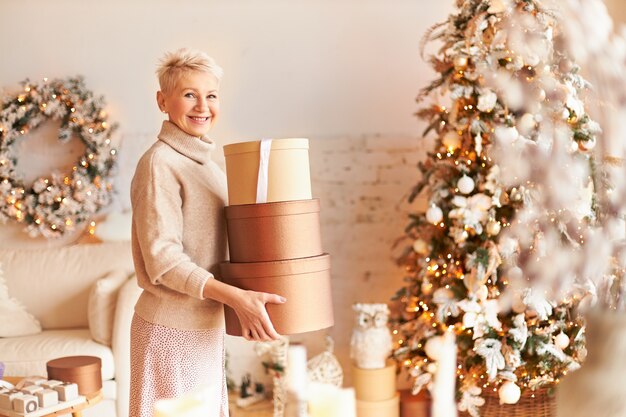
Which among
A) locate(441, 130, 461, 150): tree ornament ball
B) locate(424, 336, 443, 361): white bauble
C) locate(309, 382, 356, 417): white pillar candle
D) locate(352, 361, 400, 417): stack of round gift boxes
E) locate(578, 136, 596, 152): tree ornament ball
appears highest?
locate(441, 130, 461, 150): tree ornament ball

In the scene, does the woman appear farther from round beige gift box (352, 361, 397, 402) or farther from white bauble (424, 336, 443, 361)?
round beige gift box (352, 361, 397, 402)

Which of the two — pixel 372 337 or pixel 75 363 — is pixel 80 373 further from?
pixel 372 337

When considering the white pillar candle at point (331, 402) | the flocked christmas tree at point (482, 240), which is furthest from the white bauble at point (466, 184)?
the white pillar candle at point (331, 402)

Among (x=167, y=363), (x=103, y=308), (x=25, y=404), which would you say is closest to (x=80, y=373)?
(x=25, y=404)

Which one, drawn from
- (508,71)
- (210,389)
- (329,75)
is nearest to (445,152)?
(508,71)

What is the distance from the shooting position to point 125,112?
400 cm

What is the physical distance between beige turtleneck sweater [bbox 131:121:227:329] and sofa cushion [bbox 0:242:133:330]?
215 centimetres

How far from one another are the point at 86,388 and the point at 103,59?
2.33m

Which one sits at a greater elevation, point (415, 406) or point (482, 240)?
point (482, 240)

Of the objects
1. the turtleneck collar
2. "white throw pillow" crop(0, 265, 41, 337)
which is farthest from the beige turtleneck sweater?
"white throw pillow" crop(0, 265, 41, 337)

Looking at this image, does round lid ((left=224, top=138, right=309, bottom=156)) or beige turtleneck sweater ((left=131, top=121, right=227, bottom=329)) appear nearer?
beige turtleneck sweater ((left=131, top=121, right=227, bottom=329))

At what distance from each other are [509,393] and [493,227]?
726mm

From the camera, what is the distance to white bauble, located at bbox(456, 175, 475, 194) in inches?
116

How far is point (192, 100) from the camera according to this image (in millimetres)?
1587
